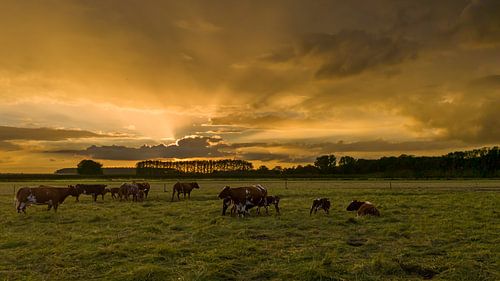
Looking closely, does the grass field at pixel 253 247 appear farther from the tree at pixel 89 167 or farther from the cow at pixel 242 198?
the tree at pixel 89 167

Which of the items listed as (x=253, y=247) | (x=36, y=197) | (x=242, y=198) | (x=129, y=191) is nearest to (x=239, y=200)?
(x=242, y=198)

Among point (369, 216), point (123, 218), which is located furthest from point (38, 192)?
point (369, 216)

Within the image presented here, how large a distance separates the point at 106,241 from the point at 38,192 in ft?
41.6

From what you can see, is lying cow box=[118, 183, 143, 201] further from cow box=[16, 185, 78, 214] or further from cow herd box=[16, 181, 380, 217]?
cow box=[16, 185, 78, 214]

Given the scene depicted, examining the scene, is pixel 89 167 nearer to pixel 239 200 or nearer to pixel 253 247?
pixel 239 200

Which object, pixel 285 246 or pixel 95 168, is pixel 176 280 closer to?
pixel 285 246

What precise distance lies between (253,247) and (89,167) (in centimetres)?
15796

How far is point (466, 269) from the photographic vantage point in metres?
10.7

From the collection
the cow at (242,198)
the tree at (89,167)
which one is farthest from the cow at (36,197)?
the tree at (89,167)

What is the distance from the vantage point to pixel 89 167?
157875mm

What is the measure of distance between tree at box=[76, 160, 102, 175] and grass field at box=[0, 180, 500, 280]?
145m

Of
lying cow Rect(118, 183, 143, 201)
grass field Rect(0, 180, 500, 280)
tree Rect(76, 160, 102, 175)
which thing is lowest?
grass field Rect(0, 180, 500, 280)

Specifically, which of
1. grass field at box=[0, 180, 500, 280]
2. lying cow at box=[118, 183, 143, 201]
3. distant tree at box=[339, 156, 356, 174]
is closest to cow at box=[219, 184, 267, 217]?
grass field at box=[0, 180, 500, 280]

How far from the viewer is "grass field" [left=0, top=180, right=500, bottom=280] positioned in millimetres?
10539
